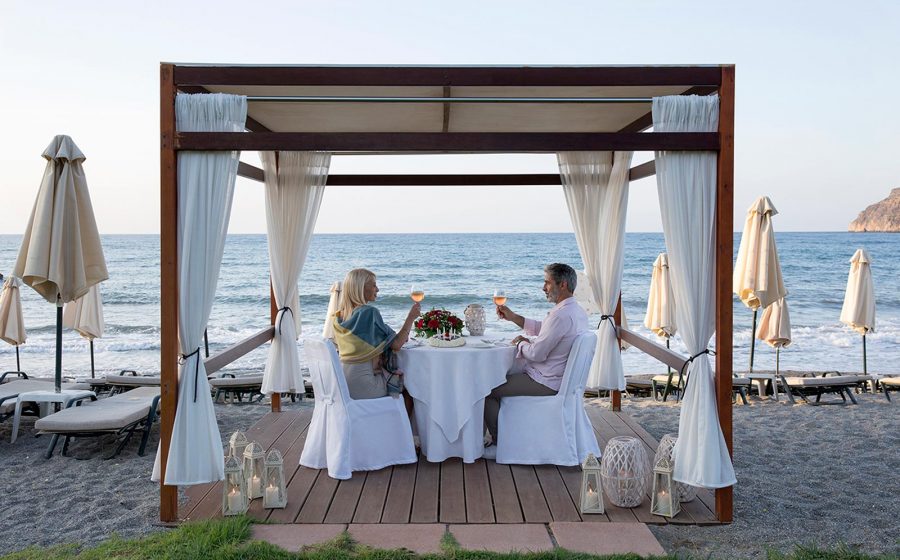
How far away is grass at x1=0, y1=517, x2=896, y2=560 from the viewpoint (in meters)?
3.12

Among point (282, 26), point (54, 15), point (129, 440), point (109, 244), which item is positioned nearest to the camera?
point (129, 440)

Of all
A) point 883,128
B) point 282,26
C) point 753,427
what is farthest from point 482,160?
point 753,427

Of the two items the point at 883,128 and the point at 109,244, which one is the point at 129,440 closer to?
the point at 883,128

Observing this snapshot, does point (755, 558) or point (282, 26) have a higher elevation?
point (282, 26)

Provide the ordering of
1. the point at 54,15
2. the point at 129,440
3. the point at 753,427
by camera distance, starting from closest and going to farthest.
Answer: the point at 129,440 < the point at 753,427 < the point at 54,15

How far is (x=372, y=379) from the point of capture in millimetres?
4492

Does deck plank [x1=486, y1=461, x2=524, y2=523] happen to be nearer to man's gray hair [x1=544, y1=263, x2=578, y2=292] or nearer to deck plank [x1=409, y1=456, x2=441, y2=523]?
deck plank [x1=409, y1=456, x2=441, y2=523]

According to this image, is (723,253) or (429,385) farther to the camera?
(429,385)

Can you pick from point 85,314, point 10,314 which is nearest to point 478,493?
point 85,314

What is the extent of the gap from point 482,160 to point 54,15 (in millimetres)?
12885

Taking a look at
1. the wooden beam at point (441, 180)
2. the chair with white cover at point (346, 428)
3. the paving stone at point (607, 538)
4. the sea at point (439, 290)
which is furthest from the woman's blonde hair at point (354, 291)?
the sea at point (439, 290)

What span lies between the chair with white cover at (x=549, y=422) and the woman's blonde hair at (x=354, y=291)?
1.10 metres

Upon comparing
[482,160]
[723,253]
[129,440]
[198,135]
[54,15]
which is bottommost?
[129,440]

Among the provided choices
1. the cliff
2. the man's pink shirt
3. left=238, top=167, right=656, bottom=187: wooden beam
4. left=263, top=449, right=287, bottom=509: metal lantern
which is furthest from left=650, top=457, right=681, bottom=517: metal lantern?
the cliff
